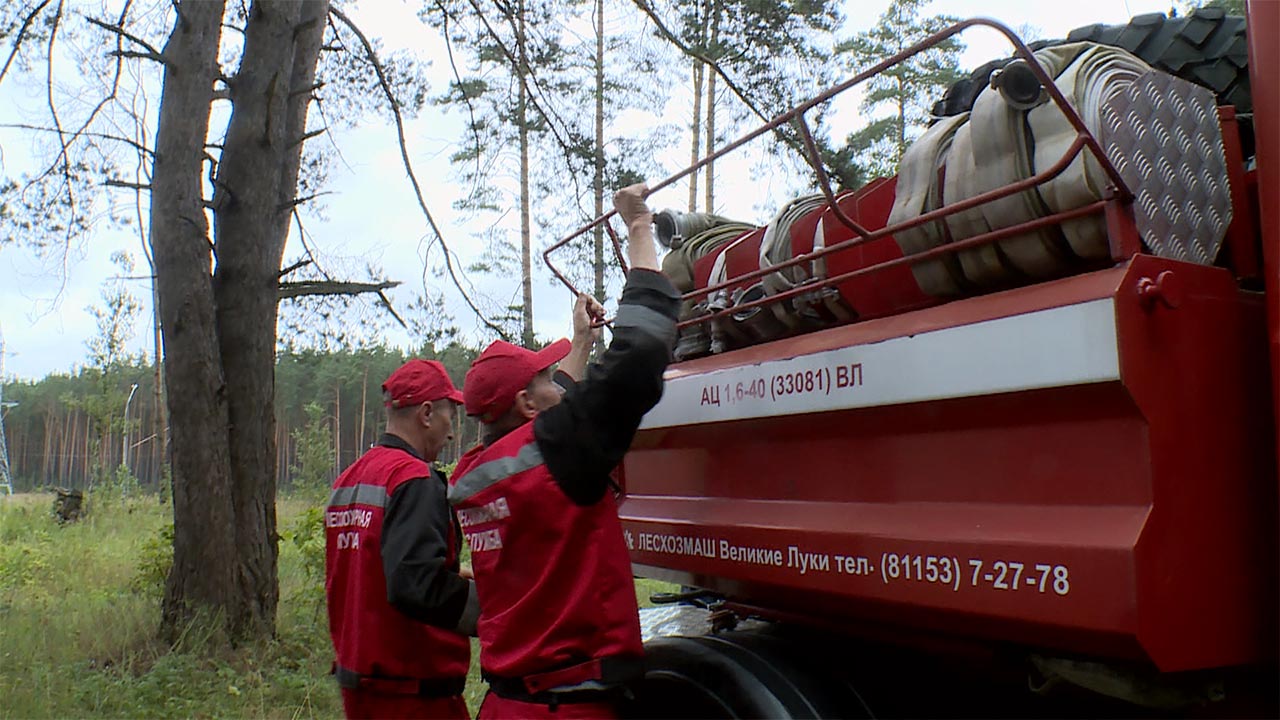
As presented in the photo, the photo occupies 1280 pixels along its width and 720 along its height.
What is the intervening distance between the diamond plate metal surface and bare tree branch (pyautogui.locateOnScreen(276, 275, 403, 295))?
19.7 ft

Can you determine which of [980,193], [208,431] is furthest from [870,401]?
[208,431]

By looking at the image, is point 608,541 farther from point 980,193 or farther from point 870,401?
point 980,193

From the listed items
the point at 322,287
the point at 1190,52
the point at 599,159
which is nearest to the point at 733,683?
the point at 1190,52

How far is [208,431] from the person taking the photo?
21.6 feet

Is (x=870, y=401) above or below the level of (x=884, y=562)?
above

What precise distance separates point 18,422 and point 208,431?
61703mm

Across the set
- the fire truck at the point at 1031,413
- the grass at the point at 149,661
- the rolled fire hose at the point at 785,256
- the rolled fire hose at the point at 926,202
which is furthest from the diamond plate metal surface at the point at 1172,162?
the grass at the point at 149,661

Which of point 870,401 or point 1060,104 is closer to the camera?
point 1060,104

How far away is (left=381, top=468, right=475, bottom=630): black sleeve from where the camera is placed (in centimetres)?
300

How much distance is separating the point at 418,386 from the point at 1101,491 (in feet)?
7.71

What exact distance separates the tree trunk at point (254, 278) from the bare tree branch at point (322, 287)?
22 centimetres

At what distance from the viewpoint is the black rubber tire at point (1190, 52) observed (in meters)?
2.42

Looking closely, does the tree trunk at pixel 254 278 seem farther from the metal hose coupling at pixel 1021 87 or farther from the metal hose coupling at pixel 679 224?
the metal hose coupling at pixel 1021 87

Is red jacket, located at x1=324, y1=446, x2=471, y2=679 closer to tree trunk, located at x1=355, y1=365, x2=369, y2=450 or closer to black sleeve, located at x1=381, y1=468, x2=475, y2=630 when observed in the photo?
black sleeve, located at x1=381, y1=468, x2=475, y2=630
